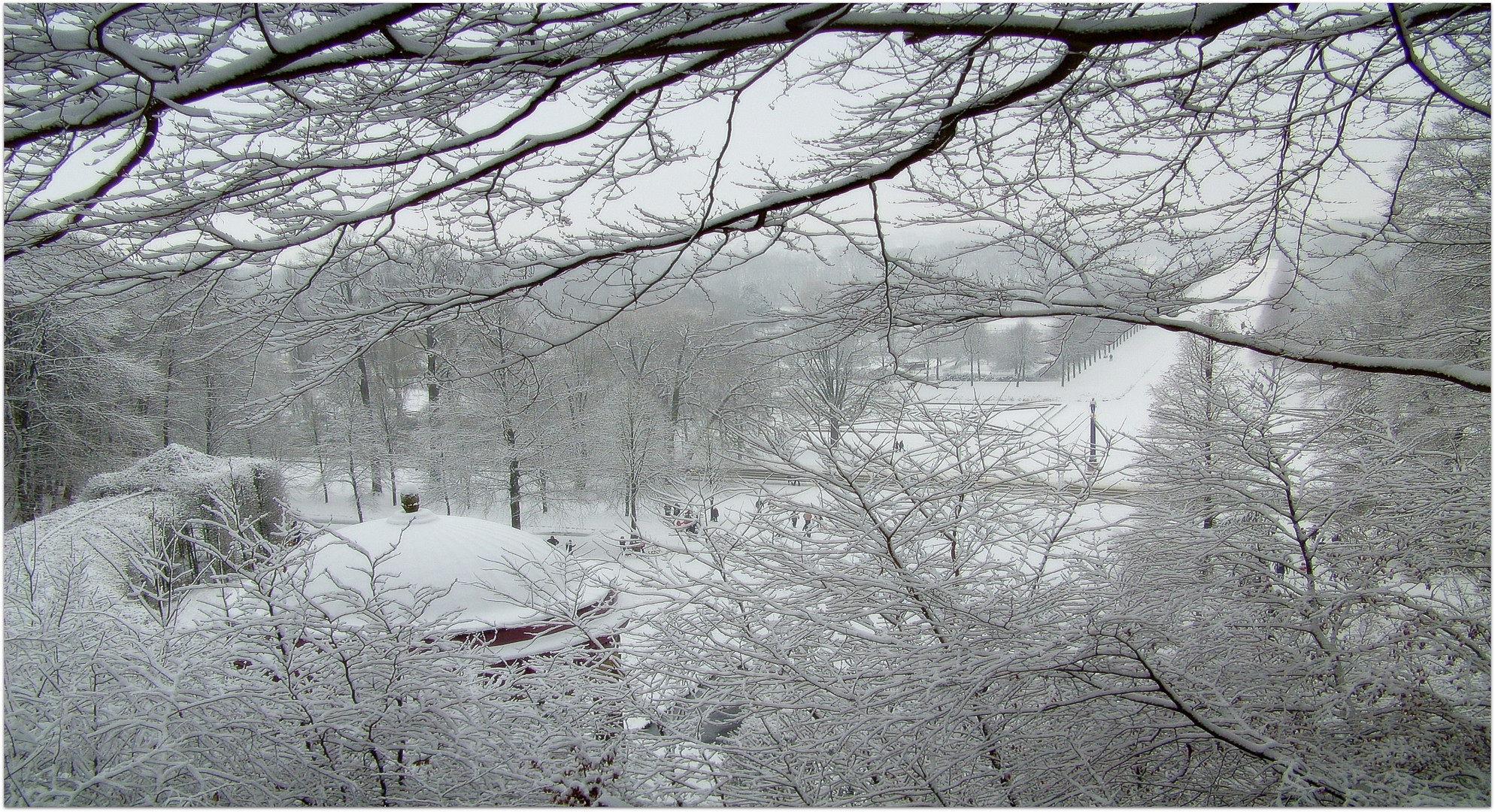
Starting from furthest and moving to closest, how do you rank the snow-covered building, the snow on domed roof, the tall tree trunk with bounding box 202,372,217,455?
the tall tree trunk with bounding box 202,372,217,455
the snow on domed roof
the snow-covered building

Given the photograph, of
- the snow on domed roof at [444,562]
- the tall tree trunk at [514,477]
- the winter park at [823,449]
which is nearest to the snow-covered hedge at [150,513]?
the snow on domed roof at [444,562]

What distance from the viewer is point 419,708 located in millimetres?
3252

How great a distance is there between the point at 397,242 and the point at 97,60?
4.58 feet

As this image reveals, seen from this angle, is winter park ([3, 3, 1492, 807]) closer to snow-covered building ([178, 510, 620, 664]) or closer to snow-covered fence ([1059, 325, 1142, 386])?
snow-covered fence ([1059, 325, 1142, 386])

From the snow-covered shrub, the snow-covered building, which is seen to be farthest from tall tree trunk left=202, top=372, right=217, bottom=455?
the snow-covered shrub

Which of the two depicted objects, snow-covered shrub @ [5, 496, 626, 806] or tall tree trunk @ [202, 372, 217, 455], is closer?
snow-covered shrub @ [5, 496, 626, 806]

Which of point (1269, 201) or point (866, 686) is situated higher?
point (1269, 201)

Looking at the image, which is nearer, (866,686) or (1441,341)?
(866,686)

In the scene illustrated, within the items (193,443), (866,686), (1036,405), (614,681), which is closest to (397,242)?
(614,681)

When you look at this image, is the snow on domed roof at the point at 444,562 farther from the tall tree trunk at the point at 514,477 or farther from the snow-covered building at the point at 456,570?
the tall tree trunk at the point at 514,477

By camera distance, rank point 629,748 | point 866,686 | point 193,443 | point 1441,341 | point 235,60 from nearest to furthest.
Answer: point 235,60 → point 866,686 → point 629,748 → point 1441,341 → point 193,443

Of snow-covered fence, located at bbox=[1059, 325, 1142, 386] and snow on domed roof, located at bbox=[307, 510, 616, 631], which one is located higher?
snow-covered fence, located at bbox=[1059, 325, 1142, 386]

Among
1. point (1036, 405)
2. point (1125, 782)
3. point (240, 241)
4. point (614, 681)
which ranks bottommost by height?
point (1125, 782)

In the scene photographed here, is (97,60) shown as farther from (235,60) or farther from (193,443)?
(193,443)
